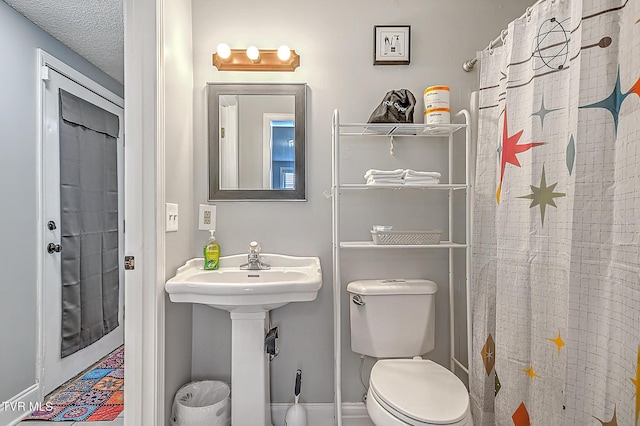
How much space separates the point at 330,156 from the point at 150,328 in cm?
115

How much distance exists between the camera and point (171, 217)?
59.6 inches

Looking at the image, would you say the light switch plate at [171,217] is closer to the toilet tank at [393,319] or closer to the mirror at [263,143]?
the mirror at [263,143]

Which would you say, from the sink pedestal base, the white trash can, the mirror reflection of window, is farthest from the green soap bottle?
the white trash can

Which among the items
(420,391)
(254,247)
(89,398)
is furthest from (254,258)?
(89,398)

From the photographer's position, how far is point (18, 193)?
6.13ft

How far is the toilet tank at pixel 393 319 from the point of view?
1636 millimetres

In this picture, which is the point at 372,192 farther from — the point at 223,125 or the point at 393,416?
the point at 393,416

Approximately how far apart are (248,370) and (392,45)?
1734 mm

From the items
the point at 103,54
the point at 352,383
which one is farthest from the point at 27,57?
the point at 352,383

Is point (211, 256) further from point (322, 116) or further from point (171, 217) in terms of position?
point (322, 116)

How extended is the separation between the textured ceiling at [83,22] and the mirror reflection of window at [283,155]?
1.08 m

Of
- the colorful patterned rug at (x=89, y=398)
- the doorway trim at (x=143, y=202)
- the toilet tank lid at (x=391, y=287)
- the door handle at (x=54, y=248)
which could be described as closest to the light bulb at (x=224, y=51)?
the doorway trim at (x=143, y=202)

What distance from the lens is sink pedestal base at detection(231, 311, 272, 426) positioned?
4.93 ft

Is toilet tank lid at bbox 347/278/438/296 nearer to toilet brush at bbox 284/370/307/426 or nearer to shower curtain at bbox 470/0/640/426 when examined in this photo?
shower curtain at bbox 470/0/640/426
